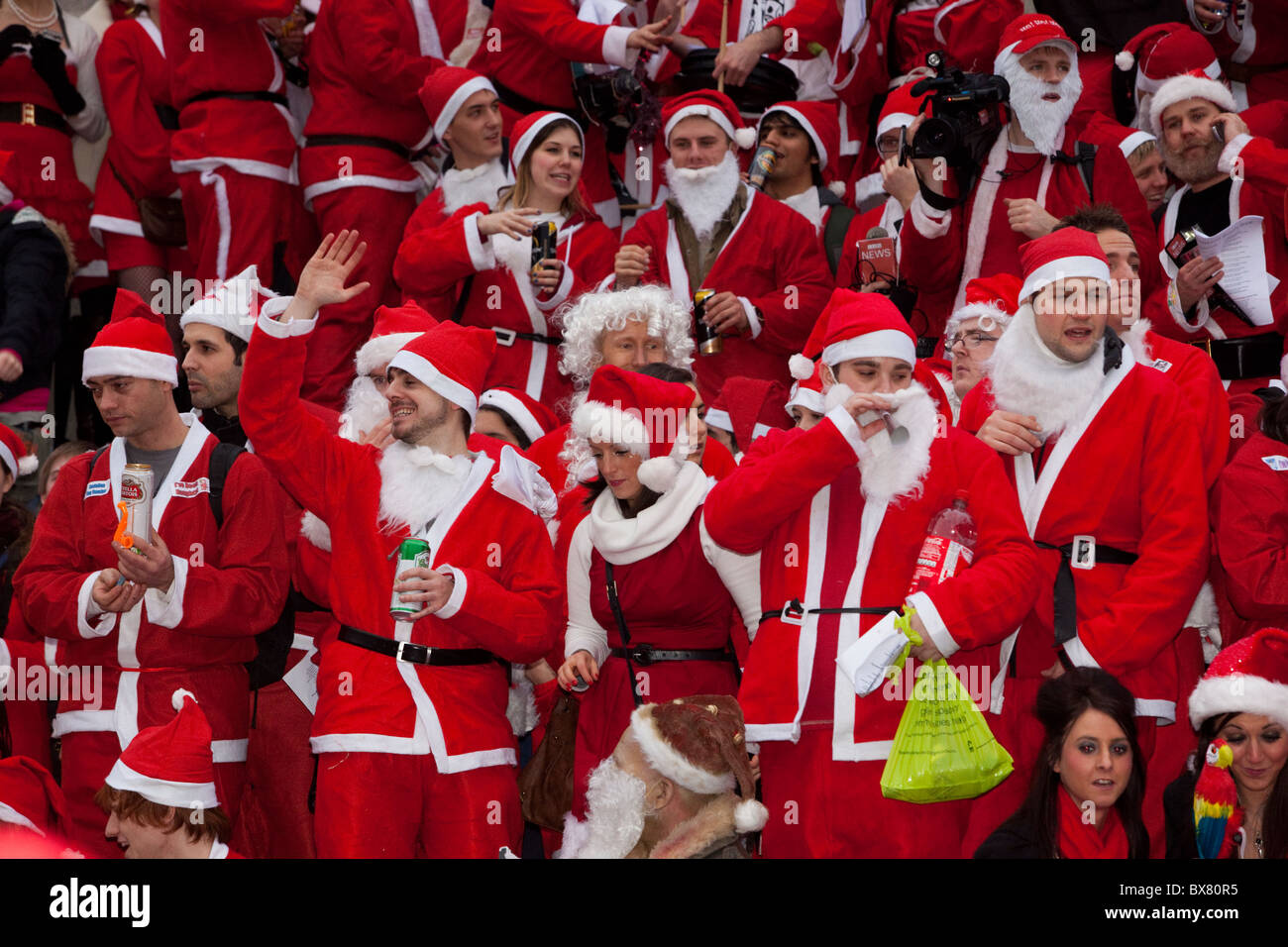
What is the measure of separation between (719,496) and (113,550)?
209cm

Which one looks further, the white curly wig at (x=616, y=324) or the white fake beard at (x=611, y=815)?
the white curly wig at (x=616, y=324)

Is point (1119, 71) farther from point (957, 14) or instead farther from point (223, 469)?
point (223, 469)

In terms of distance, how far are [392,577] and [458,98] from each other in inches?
145

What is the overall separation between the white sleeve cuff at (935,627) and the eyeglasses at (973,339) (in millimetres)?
1867

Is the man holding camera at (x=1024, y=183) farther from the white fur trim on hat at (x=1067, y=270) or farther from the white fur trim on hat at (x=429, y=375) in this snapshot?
the white fur trim on hat at (x=429, y=375)

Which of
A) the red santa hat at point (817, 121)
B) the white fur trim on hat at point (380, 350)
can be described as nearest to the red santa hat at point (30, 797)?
the white fur trim on hat at point (380, 350)

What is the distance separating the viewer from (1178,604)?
5.26m

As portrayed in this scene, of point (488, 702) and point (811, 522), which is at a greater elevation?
Result: point (811, 522)

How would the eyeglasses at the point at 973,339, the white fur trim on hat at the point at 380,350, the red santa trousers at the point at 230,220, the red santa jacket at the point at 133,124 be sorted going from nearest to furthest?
the white fur trim on hat at the point at 380,350, the eyeglasses at the point at 973,339, the red santa trousers at the point at 230,220, the red santa jacket at the point at 133,124

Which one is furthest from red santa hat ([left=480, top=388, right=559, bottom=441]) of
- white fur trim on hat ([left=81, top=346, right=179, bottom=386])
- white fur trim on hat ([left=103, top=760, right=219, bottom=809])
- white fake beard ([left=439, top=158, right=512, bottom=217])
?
white fur trim on hat ([left=103, top=760, right=219, bottom=809])

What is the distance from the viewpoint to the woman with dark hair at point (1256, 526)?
218 inches

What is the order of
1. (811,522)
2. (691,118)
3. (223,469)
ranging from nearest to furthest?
(811,522) < (223,469) < (691,118)
